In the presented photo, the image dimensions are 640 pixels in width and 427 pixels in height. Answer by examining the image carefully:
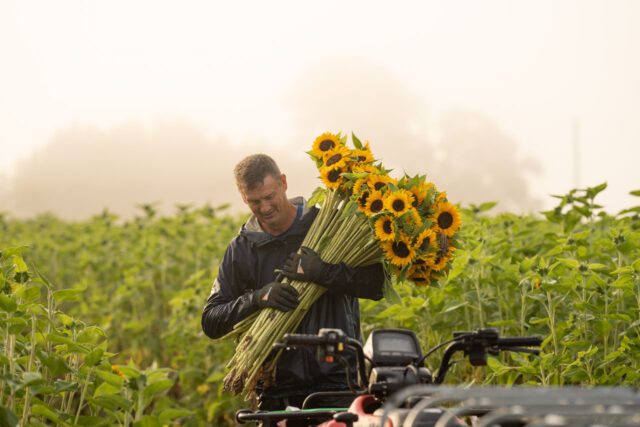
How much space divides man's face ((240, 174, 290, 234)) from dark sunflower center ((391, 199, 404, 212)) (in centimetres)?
84

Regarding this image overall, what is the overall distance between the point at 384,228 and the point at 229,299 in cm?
113

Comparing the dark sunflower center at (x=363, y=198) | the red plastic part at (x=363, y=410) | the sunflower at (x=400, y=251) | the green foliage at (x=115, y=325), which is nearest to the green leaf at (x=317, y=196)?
the dark sunflower center at (x=363, y=198)

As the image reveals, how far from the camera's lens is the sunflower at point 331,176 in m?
4.00

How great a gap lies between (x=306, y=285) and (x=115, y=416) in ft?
3.89

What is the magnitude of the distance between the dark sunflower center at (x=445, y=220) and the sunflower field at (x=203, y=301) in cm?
1

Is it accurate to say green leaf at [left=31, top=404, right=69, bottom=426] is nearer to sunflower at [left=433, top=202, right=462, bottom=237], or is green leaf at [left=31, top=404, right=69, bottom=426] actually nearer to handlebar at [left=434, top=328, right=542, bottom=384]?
handlebar at [left=434, top=328, right=542, bottom=384]

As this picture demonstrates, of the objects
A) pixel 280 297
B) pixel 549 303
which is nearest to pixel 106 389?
pixel 280 297

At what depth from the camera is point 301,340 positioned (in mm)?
2512

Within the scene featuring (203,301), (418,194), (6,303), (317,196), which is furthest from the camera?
(203,301)

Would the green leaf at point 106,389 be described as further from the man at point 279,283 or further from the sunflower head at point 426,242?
the sunflower head at point 426,242

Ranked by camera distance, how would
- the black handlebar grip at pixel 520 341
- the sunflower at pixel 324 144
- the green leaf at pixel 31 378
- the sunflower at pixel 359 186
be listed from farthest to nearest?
the sunflower at pixel 324 144
the sunflower at pixel 359 186
the green leaf at pixel 31 378
the black handlebar grip at pixel 520 341

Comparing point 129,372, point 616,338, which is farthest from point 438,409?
point 616,338

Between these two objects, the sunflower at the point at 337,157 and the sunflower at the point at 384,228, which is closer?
the sunflower at the point at 384,228

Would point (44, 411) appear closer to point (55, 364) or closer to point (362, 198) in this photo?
point (55, 364)
